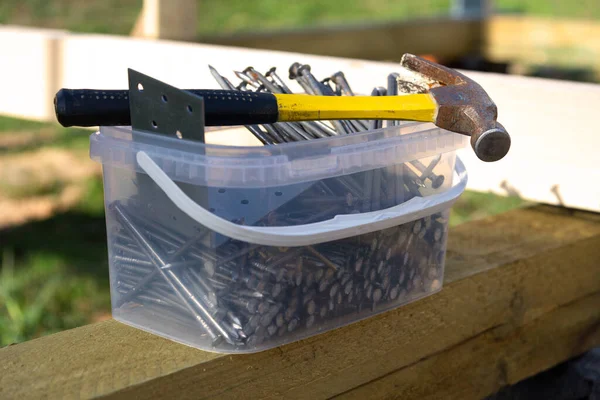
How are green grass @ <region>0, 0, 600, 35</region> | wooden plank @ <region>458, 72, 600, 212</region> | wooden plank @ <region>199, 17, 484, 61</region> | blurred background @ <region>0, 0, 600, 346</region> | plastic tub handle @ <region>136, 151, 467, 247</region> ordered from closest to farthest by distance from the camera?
plastic tub handle @ <region>136, 151, 467, 247</region> → wooden plank @ <region>458, 72, 600, 212</region> → blurred background @ <region>0, 0, 600, 346</region> → wooden plank @ <region>199, 17, 484, 61</region> → green grass @ <region>0, 0, 600, 35</region>

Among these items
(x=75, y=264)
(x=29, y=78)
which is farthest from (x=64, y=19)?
(x=29, y=78)

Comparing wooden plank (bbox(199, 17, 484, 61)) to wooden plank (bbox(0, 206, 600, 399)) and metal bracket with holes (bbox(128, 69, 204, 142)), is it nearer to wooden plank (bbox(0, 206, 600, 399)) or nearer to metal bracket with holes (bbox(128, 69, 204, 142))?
wooden plank (bbox(0, 206, 600, 399))

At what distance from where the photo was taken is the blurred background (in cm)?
269

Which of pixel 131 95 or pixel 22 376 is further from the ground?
pixel 131 95

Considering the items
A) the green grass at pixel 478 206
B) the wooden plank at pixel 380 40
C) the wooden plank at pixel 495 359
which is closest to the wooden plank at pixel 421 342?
the wooden plank at pixel 495 359

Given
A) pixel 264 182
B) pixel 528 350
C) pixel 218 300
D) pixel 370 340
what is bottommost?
pixel 528 350

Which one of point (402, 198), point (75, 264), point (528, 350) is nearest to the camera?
point (402, 198)

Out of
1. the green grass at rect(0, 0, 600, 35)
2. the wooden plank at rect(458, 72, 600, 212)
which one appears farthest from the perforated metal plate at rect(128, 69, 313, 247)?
the green grass at rect(0, 0, 600, 35)

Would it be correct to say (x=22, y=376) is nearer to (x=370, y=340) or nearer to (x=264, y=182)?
(x=264, y=182)

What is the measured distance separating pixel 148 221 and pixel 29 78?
1430mm

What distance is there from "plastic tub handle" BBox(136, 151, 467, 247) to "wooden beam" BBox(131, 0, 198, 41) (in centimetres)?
171

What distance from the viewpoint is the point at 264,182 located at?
2.84ft

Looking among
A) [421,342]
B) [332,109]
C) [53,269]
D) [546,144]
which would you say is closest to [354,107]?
[332,109]

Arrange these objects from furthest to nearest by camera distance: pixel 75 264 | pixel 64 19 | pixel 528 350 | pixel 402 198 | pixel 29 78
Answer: pixel 64 19 → pixel 75 264 → pixel 29 78 → pixel 528 350 → pixel 402 198
